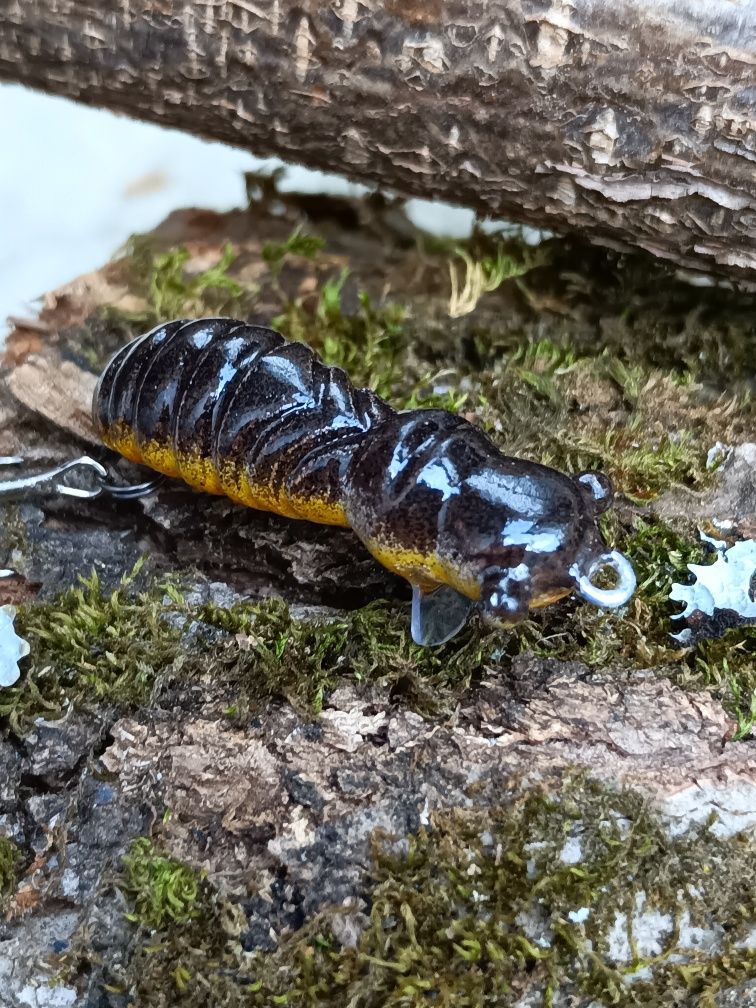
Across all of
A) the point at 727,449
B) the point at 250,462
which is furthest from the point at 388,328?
the point at 727,449

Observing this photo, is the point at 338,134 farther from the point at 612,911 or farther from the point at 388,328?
the point at 612,911

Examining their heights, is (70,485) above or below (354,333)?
below

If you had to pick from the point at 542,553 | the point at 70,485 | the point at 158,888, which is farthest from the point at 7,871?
the point at 542,553

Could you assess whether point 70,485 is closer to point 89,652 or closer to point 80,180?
point 89,652

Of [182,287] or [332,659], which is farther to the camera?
[182,287]

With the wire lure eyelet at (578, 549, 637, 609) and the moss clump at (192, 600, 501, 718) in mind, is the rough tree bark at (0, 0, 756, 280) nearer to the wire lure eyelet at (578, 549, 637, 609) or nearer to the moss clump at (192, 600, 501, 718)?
the wire lure eyelet at (578, 549, 637, 609)

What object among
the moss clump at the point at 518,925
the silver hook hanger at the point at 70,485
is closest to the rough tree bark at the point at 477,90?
the silver hook hanger at the point at 70,485

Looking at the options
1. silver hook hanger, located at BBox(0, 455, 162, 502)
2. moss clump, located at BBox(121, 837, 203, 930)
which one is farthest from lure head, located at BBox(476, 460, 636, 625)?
silver hook hanger, located at BBox(0, 455, 162, 502)
